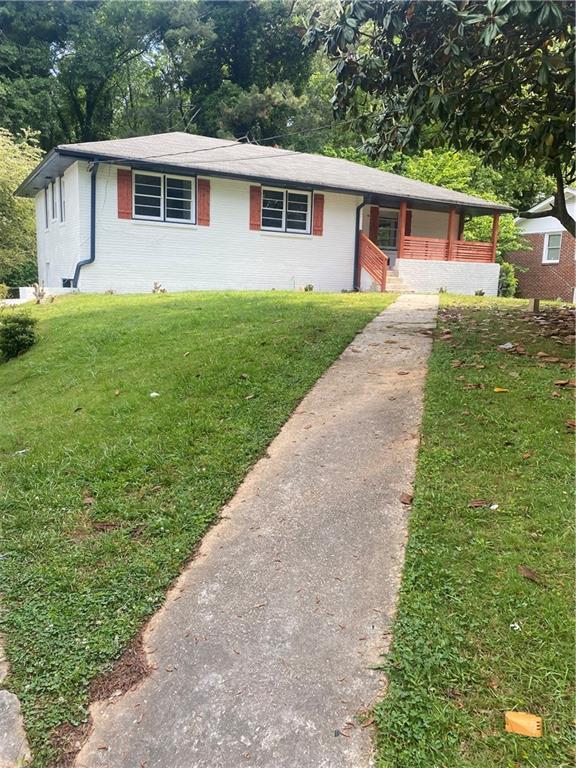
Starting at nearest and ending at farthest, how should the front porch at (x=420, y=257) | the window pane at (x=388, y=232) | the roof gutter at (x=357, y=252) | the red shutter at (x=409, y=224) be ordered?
the front porch at (x=420, y=257) → the roof gutter at (x=357, y=252) → the window pane at (x=388, y=232) → the red shutter at (x=409, y=224)

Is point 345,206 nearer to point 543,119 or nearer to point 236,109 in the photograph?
point 543,119

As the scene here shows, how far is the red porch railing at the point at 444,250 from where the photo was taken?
1858 centimetres

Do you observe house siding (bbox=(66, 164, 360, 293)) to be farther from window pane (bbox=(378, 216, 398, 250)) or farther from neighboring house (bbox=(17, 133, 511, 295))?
window pane (bbox=(378, 216, 398, 250))

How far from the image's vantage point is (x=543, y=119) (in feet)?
19.9

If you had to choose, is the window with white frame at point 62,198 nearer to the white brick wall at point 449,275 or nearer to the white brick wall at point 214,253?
the white brick wall at point 214,253

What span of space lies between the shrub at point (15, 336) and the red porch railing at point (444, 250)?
41.9 feet

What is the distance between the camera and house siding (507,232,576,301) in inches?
966

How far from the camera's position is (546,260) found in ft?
84.6

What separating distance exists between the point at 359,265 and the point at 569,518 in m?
16.4

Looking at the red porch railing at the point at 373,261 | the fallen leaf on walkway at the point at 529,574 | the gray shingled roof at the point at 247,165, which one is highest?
the gray shingled roof at the point at 247,165

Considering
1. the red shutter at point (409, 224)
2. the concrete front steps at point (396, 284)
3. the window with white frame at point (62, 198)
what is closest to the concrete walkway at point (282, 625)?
the concrete front steps at point (396, 284)

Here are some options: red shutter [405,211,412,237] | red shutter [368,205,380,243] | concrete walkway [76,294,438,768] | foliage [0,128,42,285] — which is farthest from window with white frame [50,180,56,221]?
concrete walkway [76,294,438,768]

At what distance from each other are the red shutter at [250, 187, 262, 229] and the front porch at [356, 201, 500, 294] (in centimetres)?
362

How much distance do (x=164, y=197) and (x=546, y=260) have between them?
1824cm
